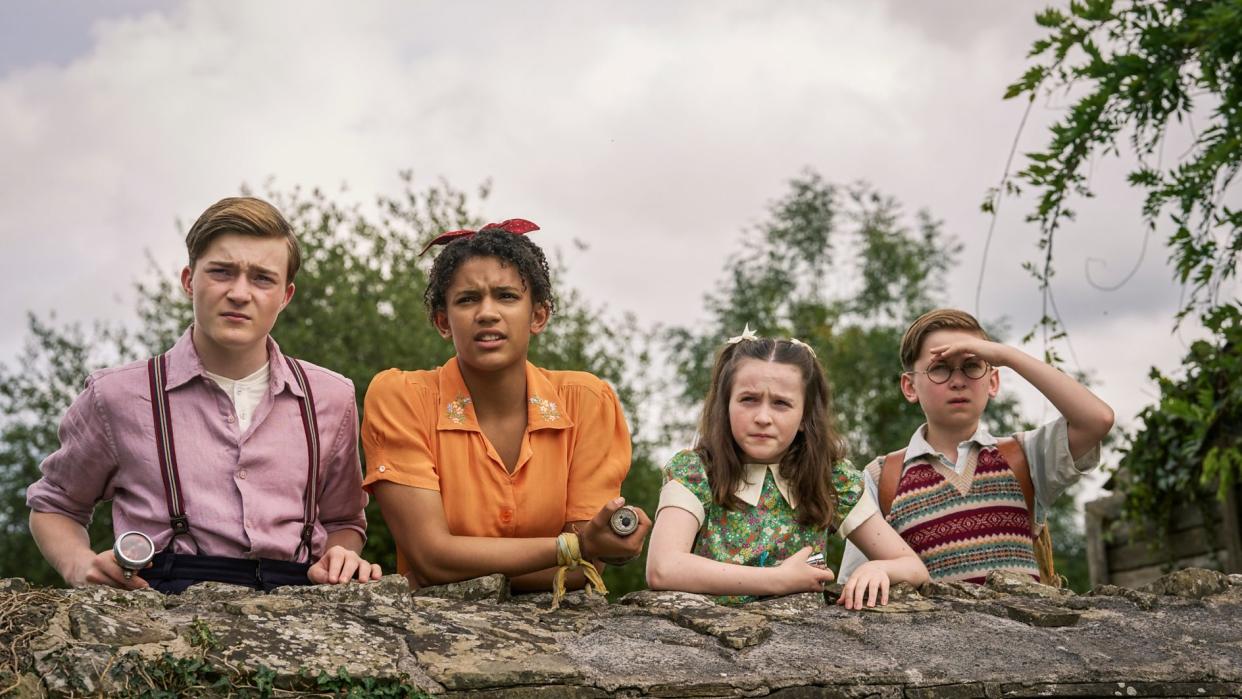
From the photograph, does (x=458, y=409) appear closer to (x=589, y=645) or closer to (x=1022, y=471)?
(x=589, y=645)

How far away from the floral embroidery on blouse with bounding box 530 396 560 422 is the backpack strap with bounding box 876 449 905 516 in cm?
127

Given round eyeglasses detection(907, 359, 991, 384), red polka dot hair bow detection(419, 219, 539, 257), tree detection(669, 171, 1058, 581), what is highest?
tree detection(669, 171, 1058, 581)

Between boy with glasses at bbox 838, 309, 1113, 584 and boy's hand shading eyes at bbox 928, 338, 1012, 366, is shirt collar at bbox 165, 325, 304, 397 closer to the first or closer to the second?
boy with glasses at bbox 838, 309, 1113, 584

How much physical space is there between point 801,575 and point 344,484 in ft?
4.58

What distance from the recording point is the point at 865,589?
354 centimetres

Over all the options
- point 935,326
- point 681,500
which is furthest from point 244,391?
point 935,326

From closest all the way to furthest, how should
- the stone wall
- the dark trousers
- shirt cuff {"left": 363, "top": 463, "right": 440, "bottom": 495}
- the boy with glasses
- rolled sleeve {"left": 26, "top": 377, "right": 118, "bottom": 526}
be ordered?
the stone wall < the dark trousers < rolled sleeve {"left": 26, "top": 377, "right": 118, "bottom": 526} < shirt cuff {"left": 363, "top": 463, "right": 440, "bottom": 495} < the boy with glasses

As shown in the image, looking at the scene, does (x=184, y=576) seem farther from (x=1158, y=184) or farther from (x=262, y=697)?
(x=1158, y=184)

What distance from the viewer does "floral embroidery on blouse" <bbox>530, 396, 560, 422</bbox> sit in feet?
12.9

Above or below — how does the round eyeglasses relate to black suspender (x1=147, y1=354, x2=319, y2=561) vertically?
above

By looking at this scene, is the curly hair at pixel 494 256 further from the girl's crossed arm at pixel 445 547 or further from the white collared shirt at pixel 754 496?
the white collared shirt at pixel 754 496

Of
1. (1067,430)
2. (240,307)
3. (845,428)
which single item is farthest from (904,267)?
(240,307)

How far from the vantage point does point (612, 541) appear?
134 inches

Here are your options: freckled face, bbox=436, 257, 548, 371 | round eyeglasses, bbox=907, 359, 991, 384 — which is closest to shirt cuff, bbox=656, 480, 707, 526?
freckled face, bbox=436, 257, 548, 371
